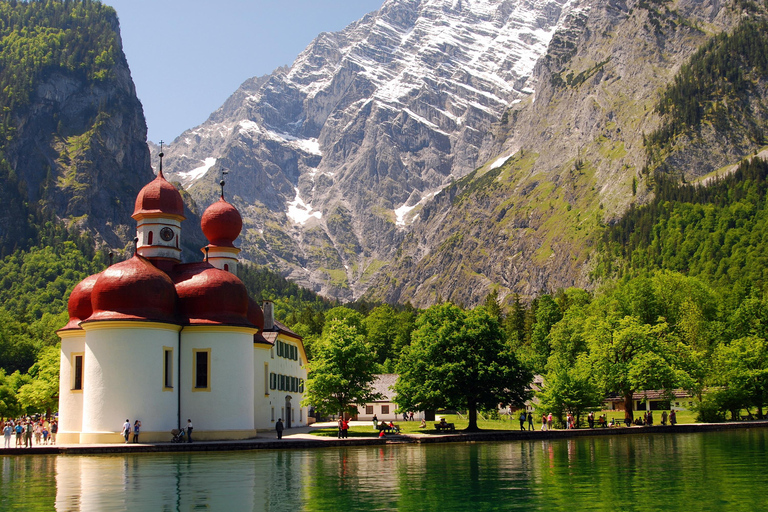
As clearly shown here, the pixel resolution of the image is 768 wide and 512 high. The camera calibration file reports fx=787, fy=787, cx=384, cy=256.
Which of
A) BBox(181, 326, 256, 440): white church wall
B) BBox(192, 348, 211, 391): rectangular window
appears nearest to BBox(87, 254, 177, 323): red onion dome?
Answer: BBox(181, 326, 256, 440): white church wall

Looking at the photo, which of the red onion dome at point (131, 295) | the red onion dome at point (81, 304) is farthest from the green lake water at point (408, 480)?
the red onion dome at point (81, 304)

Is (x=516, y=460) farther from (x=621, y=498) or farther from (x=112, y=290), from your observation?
(x=112, y=290)

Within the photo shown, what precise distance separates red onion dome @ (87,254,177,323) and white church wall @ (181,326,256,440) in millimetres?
2702

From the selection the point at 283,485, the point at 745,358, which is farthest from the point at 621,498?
the point at 745,358

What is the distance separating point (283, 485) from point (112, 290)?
1185 inches

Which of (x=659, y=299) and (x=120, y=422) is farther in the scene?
(x=659, y=299)

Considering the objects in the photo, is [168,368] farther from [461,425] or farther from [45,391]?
[461,425]

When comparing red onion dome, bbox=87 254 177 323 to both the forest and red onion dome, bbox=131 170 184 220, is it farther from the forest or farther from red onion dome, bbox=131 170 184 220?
the forest

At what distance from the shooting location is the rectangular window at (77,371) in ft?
192

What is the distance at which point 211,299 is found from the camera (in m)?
57.8

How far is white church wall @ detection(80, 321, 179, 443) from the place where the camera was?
5334 centimetres

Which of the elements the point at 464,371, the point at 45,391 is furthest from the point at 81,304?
the point at 464,371

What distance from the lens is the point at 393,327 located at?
164m

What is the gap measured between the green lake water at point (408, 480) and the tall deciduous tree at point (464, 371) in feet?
45.5
